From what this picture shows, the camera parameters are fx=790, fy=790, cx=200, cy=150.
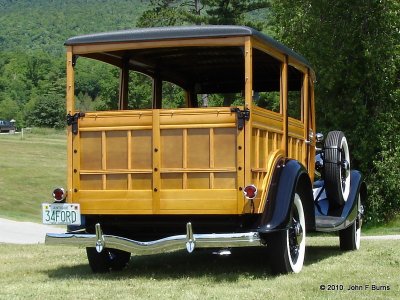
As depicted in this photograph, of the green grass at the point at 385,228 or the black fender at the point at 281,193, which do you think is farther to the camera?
the green grass at the point at 385,228

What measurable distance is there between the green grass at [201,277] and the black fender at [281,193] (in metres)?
0.53

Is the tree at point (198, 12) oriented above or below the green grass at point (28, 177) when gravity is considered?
above

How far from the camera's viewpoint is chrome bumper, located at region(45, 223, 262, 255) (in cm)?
715

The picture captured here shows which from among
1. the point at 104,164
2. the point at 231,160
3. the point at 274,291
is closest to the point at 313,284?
the point at 274,291

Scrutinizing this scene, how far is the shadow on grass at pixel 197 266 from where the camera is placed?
7.97 metres

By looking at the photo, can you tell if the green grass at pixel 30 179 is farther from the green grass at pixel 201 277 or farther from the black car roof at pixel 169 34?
the black car roof at pixel 169 34

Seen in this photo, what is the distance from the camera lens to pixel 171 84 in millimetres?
10117

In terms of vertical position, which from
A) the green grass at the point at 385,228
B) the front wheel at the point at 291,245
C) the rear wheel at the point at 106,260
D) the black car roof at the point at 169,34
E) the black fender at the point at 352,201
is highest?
the black car roof at the point at 169,34

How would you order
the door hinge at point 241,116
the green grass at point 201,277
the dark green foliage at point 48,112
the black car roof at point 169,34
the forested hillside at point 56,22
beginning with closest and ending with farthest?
the green grass at point 201,277
the door hinge at point 241,116
the black car roof at point 169,34
the dark green foliage at point 48,112
the forested hillside at point 56,22

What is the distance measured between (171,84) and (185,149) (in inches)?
110

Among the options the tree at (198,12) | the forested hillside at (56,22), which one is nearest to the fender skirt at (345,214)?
the tree at (198,12)

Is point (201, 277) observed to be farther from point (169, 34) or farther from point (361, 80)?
point (361, 80)

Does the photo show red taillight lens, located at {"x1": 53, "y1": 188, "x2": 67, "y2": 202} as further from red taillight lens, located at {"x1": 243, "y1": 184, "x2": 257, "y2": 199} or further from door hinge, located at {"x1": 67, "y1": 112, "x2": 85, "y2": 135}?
red taillight lens, located at {"x1": 243, "y1": 184, "x2": 257, "y2": 199}

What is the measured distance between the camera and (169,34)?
763 cm
